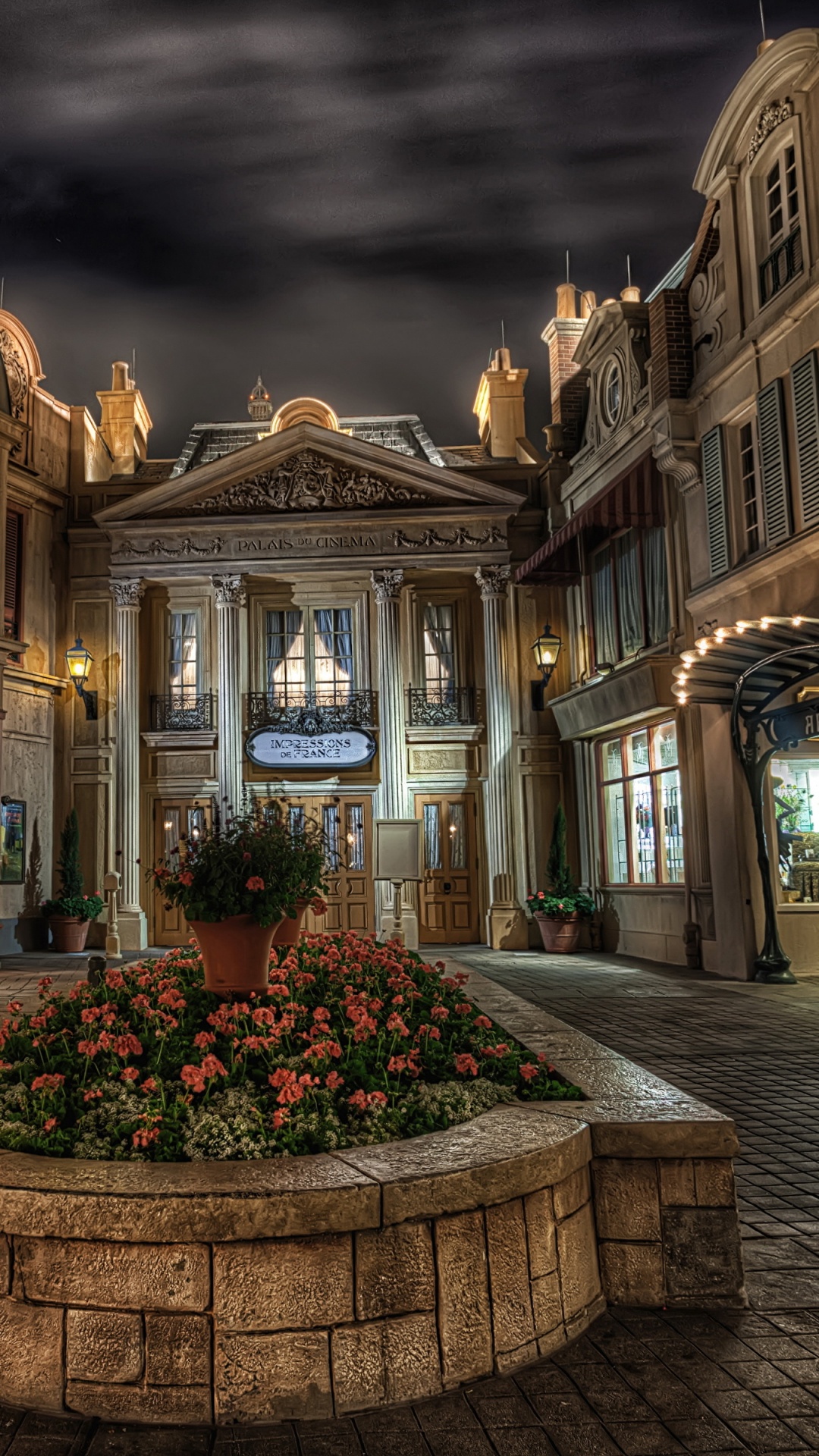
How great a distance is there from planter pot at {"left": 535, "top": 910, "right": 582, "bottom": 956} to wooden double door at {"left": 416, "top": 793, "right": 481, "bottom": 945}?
7.16 ft

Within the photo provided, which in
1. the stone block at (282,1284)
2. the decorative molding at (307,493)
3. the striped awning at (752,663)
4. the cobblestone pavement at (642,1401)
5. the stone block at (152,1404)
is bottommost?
the cobblestone pavement at (642,1401)

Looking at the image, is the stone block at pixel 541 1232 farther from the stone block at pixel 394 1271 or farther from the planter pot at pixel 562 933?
the planter pot at pixel 562 933

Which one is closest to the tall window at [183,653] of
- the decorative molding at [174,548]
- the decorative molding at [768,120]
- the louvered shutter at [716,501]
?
the decorative molding at [174,548]

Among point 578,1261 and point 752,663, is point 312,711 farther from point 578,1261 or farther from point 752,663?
point 578,1261

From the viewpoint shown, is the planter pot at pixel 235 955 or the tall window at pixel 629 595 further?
the tall window at pixel 629 595

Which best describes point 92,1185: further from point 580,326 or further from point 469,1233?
point 580,326

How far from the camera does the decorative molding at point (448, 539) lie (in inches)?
808

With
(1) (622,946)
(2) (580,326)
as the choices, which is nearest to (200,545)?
(2) (580,326)

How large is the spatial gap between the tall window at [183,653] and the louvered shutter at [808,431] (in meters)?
12.3

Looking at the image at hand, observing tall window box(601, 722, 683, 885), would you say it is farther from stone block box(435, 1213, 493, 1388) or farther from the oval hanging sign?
stone block box(435, 1213, 493, 1388)

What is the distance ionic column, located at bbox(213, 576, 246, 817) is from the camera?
2017 cm

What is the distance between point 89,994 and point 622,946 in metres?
12.7

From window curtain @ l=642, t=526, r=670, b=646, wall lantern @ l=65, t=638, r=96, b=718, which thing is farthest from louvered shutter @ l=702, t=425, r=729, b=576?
wall lantern @ l=65, t=638, r=96, b=718

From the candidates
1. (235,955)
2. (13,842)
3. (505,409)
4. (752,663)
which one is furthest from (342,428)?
(235,955)
